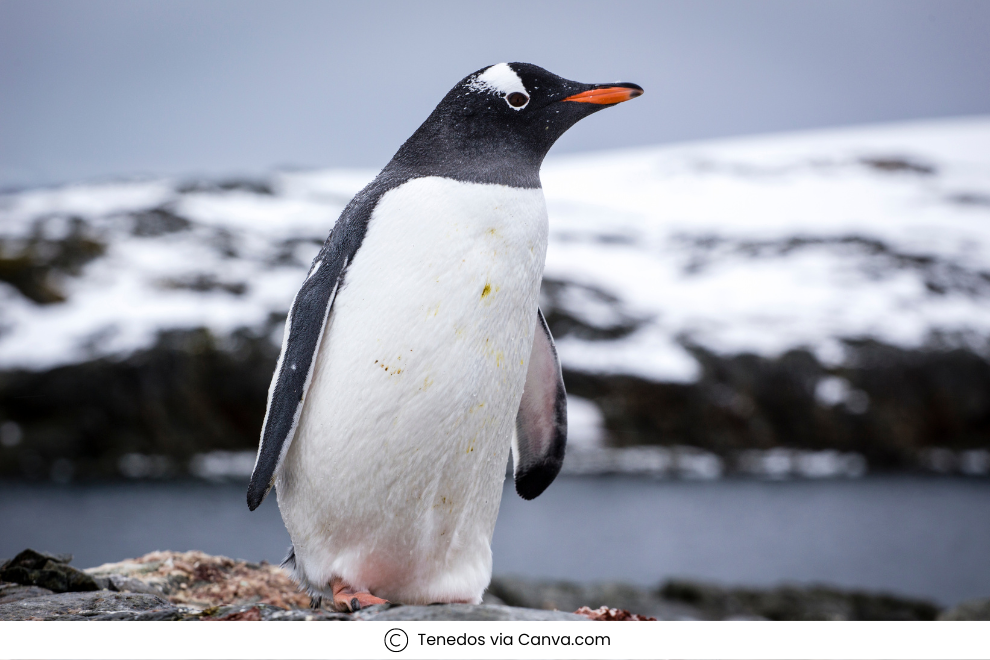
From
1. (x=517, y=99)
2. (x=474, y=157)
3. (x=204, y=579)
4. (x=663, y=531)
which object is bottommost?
(x=663, y=531)

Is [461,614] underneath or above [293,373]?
underneath

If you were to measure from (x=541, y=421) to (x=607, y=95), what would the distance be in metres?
0.89

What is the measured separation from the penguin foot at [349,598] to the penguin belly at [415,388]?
0.02 m

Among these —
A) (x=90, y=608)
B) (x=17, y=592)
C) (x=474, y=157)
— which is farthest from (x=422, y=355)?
(x=17, y=592)

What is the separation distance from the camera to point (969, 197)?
14.6 m

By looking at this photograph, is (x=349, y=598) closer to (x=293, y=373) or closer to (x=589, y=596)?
(x=293, y=373)

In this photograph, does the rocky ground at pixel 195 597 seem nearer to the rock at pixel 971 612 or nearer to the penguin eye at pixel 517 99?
the rock at pixel 971 612

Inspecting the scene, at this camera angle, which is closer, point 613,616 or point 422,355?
point 613,616

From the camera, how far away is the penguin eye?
61.4 inches

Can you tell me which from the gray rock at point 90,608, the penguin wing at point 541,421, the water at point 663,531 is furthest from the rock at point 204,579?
the water at point 663,531

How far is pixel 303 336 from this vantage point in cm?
152

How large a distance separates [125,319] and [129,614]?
62.1 feet
